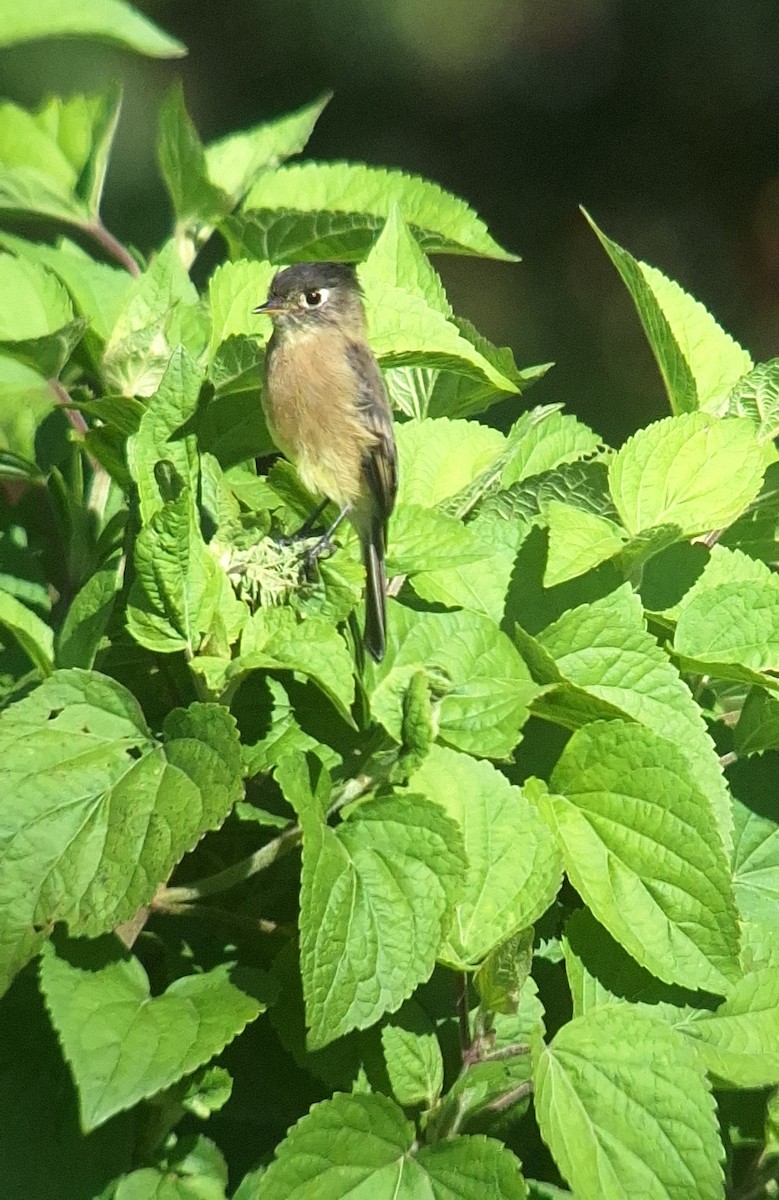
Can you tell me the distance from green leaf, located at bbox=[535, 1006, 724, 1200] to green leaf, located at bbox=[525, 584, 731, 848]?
0.62 feet

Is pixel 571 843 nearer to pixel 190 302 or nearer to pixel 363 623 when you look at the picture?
pixel 363 623

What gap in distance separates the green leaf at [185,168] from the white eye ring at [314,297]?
0.39 m

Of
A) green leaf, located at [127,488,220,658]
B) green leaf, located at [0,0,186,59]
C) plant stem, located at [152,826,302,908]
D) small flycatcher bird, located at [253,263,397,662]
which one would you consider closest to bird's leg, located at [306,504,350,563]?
small flycatcher bird, located at [253,263,397,662]

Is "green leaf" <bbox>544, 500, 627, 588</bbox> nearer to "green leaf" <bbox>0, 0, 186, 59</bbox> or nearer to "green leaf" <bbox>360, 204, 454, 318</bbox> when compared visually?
"green leaf" <bbox>360, 204, 454, 318</bbox>

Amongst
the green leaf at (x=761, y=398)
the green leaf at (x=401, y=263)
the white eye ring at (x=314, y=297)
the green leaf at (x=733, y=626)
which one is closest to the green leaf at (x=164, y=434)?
the green leaf at (x=401, y=263)

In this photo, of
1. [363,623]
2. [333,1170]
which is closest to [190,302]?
[363,623]

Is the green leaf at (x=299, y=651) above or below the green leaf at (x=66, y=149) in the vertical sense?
below

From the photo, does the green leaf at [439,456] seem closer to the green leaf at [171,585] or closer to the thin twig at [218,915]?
the green leaf at [171,585]

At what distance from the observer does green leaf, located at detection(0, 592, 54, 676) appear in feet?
3.73

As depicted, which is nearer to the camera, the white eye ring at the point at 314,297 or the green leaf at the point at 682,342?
the green leaf at the point at 682,342

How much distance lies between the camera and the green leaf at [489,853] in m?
1.09

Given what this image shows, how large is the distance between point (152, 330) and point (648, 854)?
1.96ft

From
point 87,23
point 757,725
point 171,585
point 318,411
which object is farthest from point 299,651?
point 318,411

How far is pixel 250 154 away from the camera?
1631 mm
